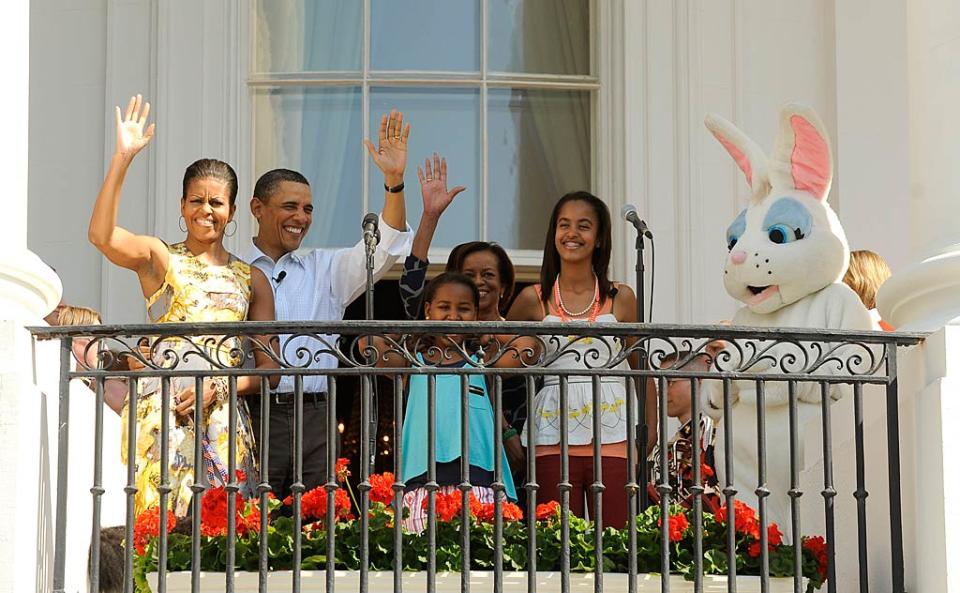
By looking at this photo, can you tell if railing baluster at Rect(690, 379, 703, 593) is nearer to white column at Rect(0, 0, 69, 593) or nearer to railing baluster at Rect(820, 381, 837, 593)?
railing baluster at Rect(820, 381, 837, 593)

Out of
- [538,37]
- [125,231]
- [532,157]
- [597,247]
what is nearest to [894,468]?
[597,247]

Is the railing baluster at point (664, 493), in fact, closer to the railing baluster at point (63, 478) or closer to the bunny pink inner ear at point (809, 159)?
the bunny pink inner ear at point (809, 159)

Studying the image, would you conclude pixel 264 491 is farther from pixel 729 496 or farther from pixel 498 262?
pixel 498 262

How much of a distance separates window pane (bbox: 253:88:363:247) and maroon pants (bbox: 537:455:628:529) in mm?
2684

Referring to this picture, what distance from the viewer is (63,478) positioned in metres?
7.09

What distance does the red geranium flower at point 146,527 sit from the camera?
754 cm

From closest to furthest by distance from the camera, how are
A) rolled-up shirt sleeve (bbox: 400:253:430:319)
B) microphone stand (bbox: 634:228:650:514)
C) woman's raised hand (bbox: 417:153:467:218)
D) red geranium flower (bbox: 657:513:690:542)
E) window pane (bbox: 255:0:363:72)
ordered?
red geranium flower (bbox: 657:513:690:542)
microphone stand (bbox: 634:228:650:514)
rolled-up shirt sleeve (bbox: 400:253:430:319)
woman's raised hand (bbox: 417:153:467:218)
window pane (bbox: 255:0:363:72)

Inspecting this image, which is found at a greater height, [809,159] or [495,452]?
[809,159]

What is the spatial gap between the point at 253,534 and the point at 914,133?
2.76 metres

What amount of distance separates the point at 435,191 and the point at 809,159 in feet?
5.54

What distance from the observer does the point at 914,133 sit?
300 inches

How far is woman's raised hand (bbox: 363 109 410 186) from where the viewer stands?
29.5 feet

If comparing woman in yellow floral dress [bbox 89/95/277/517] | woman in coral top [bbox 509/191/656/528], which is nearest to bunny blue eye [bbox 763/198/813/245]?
woman in coral top [bbox 509/191/656/528]

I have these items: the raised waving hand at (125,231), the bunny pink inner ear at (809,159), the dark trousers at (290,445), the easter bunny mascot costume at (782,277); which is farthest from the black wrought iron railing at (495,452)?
the bunny pink inner ear at (809,159)
